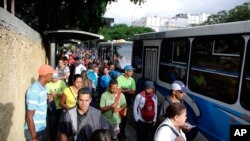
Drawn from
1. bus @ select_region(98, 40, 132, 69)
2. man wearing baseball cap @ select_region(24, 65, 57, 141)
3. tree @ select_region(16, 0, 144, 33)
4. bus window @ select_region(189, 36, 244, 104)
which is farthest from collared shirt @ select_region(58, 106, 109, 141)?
bus @ select_region(98, 40, 132, 69)

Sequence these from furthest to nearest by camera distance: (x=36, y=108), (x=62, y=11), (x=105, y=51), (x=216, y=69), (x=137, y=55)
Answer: (x=105, y=51) → (x=62, y=11) → (x=137, y=55) → (x=216, y=69) → (x=36, y=108)

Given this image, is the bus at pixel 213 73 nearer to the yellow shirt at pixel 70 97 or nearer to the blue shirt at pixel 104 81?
the blue shirt at pixel 104 81

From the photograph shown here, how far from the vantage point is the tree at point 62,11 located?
1409 centimetres

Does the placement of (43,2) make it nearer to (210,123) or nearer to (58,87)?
(58,87)

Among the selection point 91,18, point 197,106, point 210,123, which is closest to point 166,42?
point 197,106

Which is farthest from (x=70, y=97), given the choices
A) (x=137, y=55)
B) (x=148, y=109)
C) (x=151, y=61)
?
(x=137, y=55)

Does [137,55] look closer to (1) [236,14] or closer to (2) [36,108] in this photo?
(2) [36,108]

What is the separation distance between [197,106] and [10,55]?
14.8 ft

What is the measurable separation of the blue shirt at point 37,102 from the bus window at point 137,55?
8.29 meters

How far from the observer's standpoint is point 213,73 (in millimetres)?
7234

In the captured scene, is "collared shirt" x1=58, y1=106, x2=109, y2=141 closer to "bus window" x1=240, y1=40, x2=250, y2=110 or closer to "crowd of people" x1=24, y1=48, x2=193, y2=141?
"crowd of people" x1=24, y1=48, x2=193, y2=141

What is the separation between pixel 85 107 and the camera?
4.06 meters

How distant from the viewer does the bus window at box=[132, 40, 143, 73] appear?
1338 centimetres

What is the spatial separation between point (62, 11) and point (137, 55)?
333 cm
